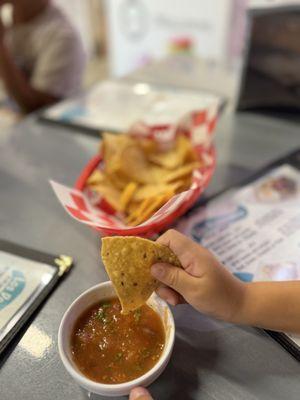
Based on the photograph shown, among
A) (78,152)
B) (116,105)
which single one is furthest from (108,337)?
(116,105)

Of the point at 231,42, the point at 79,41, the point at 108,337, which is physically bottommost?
the point at 231,42

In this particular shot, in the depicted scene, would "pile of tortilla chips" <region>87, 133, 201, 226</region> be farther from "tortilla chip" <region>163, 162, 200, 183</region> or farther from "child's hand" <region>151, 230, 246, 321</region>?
"child's hand" <region>151, 230, 246, 321</region>

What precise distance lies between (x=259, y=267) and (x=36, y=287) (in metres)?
0.44

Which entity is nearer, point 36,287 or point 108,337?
point 108,337

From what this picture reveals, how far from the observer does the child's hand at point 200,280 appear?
57 centimetres

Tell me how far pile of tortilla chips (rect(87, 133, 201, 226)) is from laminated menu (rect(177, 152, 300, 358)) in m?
0.10

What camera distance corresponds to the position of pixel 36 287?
73 cm

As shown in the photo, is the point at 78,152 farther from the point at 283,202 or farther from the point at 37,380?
the point at 37,380

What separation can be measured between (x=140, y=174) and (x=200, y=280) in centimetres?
45

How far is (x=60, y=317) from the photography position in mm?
689

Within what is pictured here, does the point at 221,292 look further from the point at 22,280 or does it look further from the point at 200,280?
the point at 22,280

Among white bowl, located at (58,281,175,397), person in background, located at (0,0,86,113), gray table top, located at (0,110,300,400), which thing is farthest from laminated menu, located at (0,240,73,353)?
person in background, located at (0,0,86,113)

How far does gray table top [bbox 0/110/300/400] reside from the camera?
1.88 ft

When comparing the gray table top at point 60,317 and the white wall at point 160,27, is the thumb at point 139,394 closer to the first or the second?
the gray table top at point 60,317
